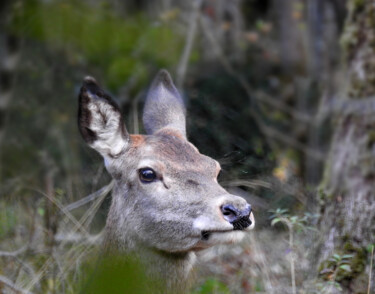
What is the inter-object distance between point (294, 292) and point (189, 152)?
1.31 meters

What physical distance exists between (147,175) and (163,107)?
99 cm

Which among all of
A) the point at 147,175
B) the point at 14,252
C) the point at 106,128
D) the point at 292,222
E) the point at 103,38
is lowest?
the point at 103,38

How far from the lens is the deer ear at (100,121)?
502cm

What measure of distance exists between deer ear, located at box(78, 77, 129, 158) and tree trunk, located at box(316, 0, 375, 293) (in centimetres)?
189

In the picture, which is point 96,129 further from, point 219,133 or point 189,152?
point 219,133

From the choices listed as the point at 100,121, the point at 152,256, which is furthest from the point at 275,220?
the point at 100,121

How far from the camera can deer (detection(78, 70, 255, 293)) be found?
4652 mm

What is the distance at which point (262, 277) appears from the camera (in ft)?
19.4

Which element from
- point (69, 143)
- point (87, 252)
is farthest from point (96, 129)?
point (69, 143)

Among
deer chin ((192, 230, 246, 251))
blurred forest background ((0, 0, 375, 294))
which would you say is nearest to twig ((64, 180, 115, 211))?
blurred forest background ((0, 0, 375, 294))

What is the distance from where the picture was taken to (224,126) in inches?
266

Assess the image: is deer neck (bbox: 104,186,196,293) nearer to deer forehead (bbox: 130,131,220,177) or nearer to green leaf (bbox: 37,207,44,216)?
deer forehead (bbox: 130,131,220,177)

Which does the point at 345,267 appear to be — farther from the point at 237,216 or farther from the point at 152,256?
the point at 152,256

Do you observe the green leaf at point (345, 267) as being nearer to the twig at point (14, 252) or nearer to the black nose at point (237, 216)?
the black nose at point (237, 216)
